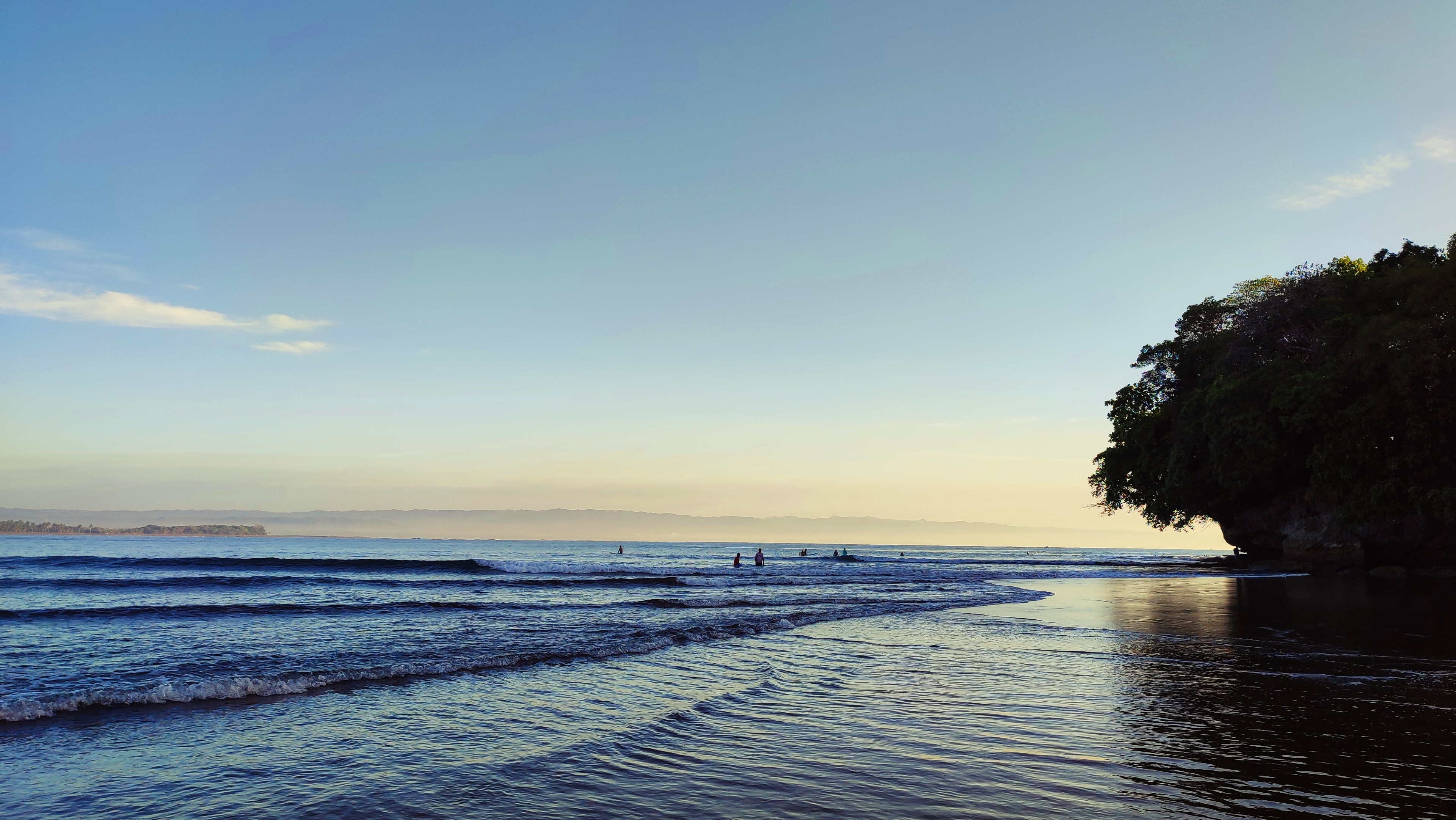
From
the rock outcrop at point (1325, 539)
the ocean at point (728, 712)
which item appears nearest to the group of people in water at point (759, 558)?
the ocean at point (728, 712)

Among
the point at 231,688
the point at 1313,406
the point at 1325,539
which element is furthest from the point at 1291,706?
the point at 1325,539

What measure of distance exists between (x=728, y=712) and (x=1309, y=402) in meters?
38.3

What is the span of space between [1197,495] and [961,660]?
1851 inches

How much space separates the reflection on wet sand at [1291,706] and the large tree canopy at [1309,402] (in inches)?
644

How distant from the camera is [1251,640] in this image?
575 inches

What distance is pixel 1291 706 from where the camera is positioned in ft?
28.5

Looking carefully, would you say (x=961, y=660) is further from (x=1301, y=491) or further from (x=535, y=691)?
(x=1301, y=491)

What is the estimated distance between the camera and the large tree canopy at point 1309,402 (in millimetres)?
A: 32250

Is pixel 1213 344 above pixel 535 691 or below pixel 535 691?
above

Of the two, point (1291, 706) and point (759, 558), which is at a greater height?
point (1291, 706)

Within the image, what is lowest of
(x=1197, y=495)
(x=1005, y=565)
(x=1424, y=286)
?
(x=1005, y=565)

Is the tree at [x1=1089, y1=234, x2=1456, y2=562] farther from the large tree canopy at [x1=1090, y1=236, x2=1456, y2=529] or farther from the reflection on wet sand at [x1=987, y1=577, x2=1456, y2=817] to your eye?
the reflection on wet sand at [x1=987, y1=577, x2=1456, y2=817]

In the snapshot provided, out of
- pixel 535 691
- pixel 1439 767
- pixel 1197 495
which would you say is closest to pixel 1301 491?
pixel 1197 495

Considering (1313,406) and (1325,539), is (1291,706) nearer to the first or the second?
(1313,406)
